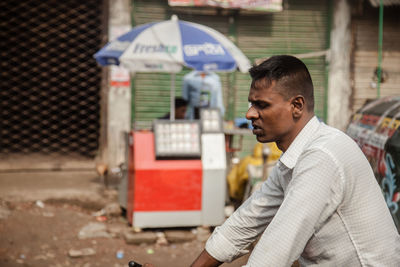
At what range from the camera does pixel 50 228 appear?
596 cm

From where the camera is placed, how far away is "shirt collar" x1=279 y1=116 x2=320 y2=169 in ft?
6.10

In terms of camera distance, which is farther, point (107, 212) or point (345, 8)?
point (345, 8)

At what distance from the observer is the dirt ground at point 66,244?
5101 mm

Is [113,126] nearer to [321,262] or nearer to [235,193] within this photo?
[235,193]

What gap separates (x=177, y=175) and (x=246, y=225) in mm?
3632

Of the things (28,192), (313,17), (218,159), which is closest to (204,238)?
(218,159)

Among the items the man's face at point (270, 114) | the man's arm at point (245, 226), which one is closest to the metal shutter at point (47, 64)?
the man's arm at point (245, 226)

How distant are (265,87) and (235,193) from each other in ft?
17.3

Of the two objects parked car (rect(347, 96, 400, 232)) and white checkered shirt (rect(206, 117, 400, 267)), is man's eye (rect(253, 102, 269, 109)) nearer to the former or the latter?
white checkered shirt (rect(206, 117, 400, 267))

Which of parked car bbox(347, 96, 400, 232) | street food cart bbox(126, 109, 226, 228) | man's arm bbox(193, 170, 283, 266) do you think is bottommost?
street food cart bbox(126, 109, 226, 228)

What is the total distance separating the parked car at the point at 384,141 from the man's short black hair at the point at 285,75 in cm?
223

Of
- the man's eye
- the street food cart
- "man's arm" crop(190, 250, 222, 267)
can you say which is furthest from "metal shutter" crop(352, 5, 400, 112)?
the man's eye

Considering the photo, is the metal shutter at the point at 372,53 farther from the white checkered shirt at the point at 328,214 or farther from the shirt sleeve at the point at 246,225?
the white checkered shirt at the point at 328,214

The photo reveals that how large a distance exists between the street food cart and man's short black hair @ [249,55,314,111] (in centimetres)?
399
